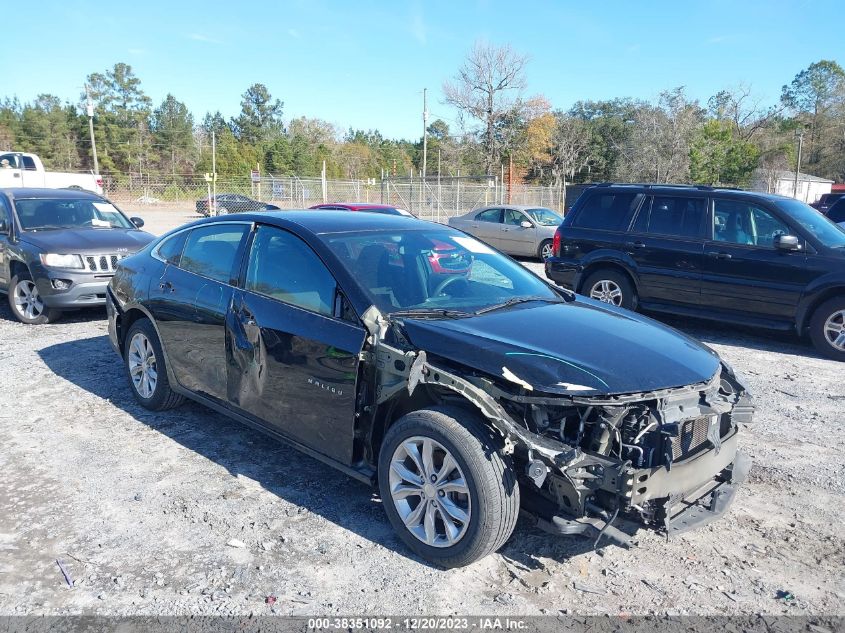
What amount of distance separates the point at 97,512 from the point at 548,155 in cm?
6229

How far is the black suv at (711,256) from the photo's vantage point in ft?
23.8

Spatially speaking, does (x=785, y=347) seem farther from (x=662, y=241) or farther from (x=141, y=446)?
(x=141, y=446)

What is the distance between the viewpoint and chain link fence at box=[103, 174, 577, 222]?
32500mm

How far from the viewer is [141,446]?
15.2ft

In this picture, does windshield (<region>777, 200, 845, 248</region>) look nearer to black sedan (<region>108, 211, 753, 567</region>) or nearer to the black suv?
the black suv

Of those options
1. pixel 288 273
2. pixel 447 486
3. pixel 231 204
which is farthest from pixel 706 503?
pixel 231 204

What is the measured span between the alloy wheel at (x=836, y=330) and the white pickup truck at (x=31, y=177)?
21.3 meters

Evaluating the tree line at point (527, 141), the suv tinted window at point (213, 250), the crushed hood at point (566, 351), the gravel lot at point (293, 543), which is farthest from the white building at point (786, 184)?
the suv tinted window at point (213, 250)

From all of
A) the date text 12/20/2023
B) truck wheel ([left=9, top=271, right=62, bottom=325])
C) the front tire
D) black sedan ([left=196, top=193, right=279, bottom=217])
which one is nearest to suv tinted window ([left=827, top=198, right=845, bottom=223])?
the front tire

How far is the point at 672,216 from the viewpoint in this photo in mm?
8359

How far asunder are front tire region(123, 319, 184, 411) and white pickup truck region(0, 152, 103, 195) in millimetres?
18714

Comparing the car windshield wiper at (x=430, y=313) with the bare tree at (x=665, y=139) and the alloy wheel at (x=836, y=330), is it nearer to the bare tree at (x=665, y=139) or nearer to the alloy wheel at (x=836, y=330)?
the alloy wheel at (x=836, y=330)

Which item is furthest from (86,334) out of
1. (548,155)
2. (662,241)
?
(548,155)

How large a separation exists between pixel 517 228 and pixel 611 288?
8507mm
